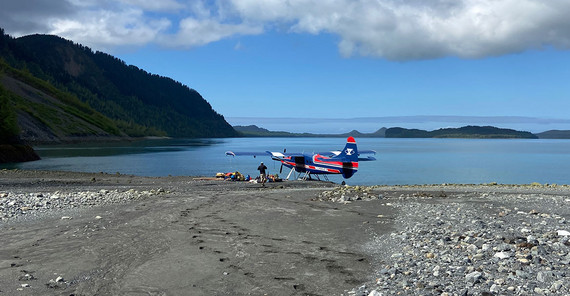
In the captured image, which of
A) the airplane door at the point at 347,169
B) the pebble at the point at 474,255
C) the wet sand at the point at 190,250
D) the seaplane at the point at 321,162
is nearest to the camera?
the pebble at the point at 474,255

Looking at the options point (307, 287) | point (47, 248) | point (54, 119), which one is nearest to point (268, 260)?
point (307, 287)

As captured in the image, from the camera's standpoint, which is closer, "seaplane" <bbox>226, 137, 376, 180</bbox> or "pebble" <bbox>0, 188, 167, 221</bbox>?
"pebble" <bbox>0, 188, 167, 221</bbox>

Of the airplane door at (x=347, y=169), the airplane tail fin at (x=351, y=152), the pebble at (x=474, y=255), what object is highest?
the airplane tail fin at (x=351, y=152)

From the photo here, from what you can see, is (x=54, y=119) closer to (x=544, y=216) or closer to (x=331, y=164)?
(x=331, y=164)

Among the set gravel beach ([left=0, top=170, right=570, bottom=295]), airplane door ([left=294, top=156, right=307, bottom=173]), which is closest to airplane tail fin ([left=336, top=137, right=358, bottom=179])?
airplane door ([left=294, top=156, right=307, bottom=173])

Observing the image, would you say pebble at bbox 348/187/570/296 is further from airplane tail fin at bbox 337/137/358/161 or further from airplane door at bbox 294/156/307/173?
airplane tail fin at bbox 337/137/358/161

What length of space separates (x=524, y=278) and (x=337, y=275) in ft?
12.1

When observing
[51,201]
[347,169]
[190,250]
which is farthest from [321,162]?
[190,250]

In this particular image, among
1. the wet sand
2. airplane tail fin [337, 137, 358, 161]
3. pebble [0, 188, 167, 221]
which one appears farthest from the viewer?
airplane tail fin [337, 137, 358, 161]

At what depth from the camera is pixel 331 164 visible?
151 ft

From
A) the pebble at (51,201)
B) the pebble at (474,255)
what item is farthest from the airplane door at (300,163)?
the pebble at (474,255)

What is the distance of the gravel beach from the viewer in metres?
8.84

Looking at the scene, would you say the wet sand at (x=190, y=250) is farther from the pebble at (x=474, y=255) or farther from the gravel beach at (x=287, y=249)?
the pebble at (x=474, y=255)

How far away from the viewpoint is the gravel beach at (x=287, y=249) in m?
8.84
